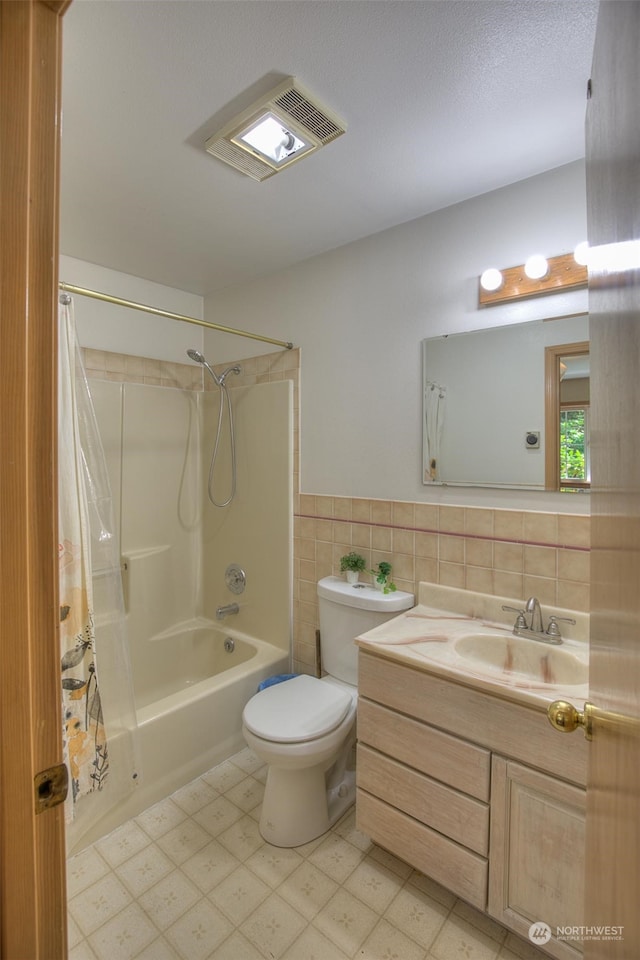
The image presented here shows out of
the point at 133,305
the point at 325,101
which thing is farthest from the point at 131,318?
the point at 325,101

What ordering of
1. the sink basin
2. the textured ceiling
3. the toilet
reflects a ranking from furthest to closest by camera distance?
1. the toilet
2. the sink basin
3. the textured ceiling

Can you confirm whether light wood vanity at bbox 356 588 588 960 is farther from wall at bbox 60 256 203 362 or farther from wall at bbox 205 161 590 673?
wall at bbox 60 256 203 362

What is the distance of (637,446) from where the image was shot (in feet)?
1.46

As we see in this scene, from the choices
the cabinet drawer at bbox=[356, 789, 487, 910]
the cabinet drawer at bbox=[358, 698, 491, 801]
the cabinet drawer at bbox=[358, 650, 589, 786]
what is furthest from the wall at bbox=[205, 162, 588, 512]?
the cabinet drawer at bbox=[356, 789, 487, 910]

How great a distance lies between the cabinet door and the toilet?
2.02ft

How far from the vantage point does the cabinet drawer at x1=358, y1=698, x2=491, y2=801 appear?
125 centimetres

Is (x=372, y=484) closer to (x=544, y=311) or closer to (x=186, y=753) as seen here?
(x=544, y=311)

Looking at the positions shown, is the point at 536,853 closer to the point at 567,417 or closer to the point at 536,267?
the point at 567,417

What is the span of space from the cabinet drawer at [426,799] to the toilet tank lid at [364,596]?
0.51 meters

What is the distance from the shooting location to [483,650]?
1.53m

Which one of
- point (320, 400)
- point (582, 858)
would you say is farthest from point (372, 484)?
point (582, 858)

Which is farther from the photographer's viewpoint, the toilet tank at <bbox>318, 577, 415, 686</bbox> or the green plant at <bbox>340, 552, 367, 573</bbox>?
the green plant at <bbox>340, 552, 367, 573</bbox>

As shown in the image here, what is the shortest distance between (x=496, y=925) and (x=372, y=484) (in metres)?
1.54

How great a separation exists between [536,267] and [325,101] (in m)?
0.88
